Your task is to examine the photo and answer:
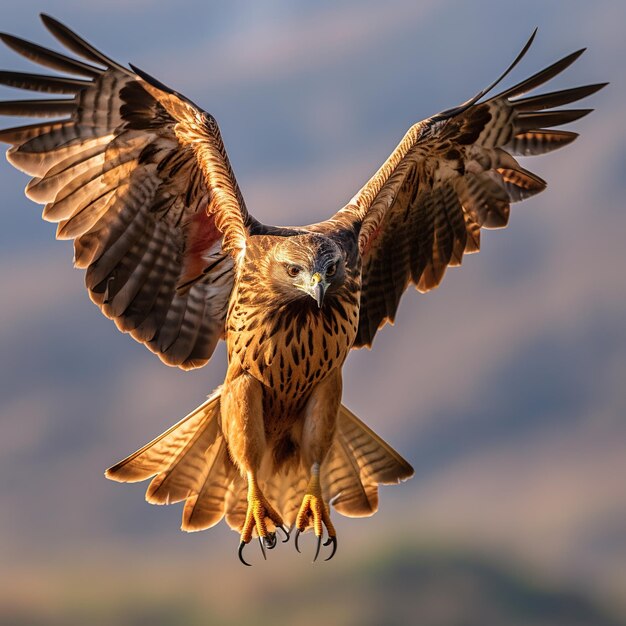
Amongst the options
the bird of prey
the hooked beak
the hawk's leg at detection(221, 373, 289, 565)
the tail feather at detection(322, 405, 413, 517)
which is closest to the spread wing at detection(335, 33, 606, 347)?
the bird of prey

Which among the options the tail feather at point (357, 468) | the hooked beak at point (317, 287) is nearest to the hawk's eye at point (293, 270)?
the hooked beak at point (317, 287)

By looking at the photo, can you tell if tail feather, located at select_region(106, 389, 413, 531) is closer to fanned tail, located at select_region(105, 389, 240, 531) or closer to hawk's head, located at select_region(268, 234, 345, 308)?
fanned tail, located at select_region(105, 389, 240, 531)

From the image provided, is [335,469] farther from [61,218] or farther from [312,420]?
[61,218]

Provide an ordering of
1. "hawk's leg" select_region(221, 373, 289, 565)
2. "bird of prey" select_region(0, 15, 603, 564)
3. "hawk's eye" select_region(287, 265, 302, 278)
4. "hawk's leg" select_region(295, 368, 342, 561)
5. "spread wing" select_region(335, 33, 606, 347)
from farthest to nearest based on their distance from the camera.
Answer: "spread wing" select_region(335, 33, 606, 347) < "hawk's leg" select_region(295, 368, 342, 561) < "hawk's leg" select_region(221, 373, 289, 565) < "bird of prey" select_region(0, 15, 603, 564) < "hawk's eye" select_region(287, 265, 302, 278)

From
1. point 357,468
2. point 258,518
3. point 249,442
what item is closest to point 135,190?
point 249,442

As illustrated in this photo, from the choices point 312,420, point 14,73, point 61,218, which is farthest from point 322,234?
point 14,73

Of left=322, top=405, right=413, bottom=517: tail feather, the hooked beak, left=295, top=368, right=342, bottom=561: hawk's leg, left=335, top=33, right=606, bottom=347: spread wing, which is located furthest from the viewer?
left=335, top=33, right=606, bottom=347: spread wing

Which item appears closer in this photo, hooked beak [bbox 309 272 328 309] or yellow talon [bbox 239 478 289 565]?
hooked beak [bbox 309 272 328 309]
